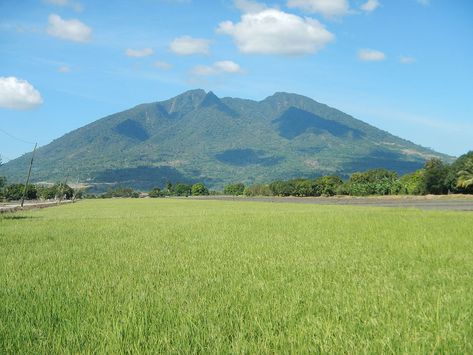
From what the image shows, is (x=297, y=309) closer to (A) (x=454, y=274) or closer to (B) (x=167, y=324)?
(B) (x=167, y=324)

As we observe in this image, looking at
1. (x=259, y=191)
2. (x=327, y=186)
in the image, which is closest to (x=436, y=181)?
(x=327, y=186)

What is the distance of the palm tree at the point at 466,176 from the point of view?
75.8 m

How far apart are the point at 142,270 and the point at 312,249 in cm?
534

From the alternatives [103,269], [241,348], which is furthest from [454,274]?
[103,269]

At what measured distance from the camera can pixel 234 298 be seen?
6.31 meters

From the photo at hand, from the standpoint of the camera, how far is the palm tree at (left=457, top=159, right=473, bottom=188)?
7581 centimetres

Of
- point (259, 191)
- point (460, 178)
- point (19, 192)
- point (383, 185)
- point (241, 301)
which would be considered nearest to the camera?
point (241, 301)

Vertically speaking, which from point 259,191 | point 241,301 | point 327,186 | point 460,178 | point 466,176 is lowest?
point 241,301

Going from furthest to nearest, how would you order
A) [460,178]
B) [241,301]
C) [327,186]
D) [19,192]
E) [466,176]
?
[19,192], [327,186], [466,176], [460,178], [241,301]

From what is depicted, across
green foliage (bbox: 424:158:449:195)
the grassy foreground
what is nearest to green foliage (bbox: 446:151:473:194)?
green foliage (bbox: 424:158:449:195)

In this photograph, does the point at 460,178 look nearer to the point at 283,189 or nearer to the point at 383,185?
the point at 383,185

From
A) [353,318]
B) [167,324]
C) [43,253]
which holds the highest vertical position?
[353,318]

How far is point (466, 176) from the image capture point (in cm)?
7912

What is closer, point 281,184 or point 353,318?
point 353,318
